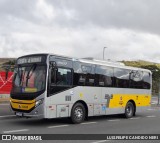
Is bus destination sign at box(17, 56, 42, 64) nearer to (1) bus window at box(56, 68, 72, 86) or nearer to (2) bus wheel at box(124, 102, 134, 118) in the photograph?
(1) bus window at box(56, 68, 72, 86)

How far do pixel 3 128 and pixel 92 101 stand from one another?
506 centimetres

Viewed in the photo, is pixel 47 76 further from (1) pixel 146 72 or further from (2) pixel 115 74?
(1) pixel 146 72

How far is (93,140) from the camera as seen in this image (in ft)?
38.2

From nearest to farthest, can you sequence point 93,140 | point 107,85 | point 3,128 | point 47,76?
1. point 93,140
2. point 3,128
3. point 47,76
4. point 107,85

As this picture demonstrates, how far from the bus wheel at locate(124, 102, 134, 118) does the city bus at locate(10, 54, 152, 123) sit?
322 millimetres

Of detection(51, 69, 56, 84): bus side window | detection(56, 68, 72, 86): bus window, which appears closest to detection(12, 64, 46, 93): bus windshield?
detection(51, 69, 56, 84): bus side window

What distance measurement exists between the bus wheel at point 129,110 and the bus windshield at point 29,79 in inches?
274

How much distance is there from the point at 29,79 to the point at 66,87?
1657mm

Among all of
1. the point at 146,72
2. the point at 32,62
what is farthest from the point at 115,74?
the point at 32,62

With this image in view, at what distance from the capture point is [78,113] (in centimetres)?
1623

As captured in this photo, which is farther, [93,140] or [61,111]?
[61,111]

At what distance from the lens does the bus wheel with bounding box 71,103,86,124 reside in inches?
627

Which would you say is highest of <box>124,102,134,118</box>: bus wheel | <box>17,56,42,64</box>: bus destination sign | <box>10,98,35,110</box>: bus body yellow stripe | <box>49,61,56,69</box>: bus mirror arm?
<box>17,56,42,64</box>: bus destination sign

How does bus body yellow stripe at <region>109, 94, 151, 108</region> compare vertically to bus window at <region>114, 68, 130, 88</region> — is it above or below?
below
